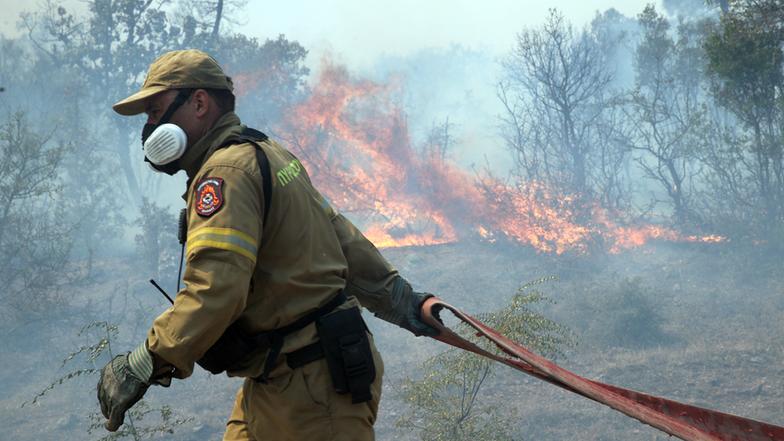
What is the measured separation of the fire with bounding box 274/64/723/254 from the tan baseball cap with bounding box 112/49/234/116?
14.9 m

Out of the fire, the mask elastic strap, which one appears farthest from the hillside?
the mask elastic strap

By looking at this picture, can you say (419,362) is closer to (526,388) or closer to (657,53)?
(526,388)

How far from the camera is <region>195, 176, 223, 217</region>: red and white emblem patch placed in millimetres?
2420

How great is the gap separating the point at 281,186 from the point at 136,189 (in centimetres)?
2621

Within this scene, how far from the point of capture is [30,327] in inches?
585

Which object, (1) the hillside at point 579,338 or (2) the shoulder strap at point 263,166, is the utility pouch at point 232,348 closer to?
(2) the shoulder strap at point 263,166

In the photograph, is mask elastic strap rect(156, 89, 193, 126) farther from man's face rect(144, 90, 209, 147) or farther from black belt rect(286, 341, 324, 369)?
black belt rect(286, 341, 324, 369)

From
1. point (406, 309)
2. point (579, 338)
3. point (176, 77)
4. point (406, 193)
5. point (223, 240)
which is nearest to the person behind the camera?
point (223, 240)

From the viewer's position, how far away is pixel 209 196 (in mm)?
2451

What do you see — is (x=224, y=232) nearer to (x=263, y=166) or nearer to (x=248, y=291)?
(x=248, y=291)

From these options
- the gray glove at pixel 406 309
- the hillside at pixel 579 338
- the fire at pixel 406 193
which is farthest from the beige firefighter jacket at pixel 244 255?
the fire at pixel 406 193

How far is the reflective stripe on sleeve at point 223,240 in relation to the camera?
2.35m

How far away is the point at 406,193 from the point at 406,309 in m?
16.6

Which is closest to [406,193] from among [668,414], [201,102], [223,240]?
[201,102]
